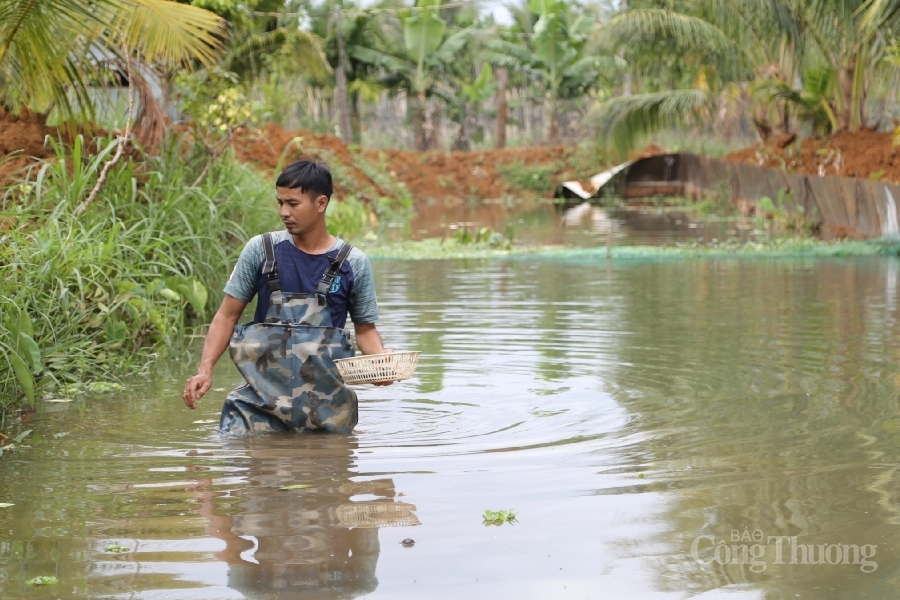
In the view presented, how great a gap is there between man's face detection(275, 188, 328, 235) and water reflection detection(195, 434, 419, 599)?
3.41 ft

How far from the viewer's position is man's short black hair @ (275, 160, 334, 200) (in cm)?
518

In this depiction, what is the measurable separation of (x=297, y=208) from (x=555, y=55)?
3247 cm

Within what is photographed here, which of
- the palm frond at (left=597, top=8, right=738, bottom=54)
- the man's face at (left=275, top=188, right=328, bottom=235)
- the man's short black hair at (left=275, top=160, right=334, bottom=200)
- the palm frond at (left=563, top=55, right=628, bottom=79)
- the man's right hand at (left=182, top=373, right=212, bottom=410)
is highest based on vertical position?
the palm frond at (left=563, top=55, right=628, bottom=79)

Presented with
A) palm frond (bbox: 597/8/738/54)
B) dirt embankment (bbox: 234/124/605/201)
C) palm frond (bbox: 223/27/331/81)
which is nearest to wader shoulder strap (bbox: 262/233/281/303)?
palm frond (bbox: 597/8/738/54)

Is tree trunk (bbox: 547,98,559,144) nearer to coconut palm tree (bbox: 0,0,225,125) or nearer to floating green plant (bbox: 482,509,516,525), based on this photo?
coconut palm tree (bbox: 0,0,225,125)

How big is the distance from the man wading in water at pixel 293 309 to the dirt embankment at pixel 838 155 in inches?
579

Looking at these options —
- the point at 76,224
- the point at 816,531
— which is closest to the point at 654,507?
the point at 816,531

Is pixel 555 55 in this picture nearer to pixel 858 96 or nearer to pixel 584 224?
pixel 584 224

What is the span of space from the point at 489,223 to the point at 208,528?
22057 millimetres

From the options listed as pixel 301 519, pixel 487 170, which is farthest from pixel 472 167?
pixel 301 519

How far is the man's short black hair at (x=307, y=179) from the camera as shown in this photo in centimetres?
518

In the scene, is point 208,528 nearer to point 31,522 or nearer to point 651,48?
point 31,522

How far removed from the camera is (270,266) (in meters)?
5.29

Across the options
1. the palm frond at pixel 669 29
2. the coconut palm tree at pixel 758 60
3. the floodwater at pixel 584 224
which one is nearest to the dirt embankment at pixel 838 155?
the coconut palm tree at pixel 758 60
